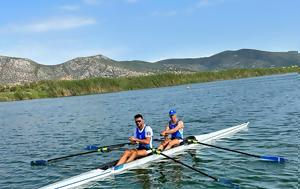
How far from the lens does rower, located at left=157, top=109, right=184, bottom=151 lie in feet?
57.7

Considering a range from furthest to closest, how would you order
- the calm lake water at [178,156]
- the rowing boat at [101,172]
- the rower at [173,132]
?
1. the rower at [173,132]
2. the calm lake water at [178,156]
3. the rowing boat at [101,172]

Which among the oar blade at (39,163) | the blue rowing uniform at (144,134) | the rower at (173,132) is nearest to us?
the blue rowing uniform at (144,134)

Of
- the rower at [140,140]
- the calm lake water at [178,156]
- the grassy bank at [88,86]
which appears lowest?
the calm lake water at [178,156]

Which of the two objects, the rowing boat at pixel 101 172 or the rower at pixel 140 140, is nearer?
the rowing boat at pixel 101 172

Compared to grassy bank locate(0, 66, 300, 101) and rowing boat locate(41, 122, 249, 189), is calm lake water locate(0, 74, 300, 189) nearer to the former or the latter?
rowing boat locate(41, 122, 249, 189)

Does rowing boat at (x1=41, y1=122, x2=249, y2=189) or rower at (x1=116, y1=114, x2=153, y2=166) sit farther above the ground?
rower at (x1=116, y1=114, x2=153, y2=166)

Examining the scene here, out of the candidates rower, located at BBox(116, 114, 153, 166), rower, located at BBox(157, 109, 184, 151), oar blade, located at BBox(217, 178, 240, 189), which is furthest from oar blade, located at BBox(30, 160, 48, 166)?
oar blade, located at BBox(217, 178, 240, 189)

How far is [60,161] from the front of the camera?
17.6 m

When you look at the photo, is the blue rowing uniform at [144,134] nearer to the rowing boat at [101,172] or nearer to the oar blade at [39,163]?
the rowing boat at [101,172]

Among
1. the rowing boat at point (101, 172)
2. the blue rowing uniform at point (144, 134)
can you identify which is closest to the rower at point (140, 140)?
the blue rowing uniform at point (144, 134)

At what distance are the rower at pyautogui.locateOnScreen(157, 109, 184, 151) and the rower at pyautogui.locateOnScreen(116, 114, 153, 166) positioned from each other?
5.48ft

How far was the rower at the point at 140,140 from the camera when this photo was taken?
15.3m

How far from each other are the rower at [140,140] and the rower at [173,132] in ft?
5.48

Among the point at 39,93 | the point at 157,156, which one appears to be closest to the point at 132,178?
the point at 157,156
